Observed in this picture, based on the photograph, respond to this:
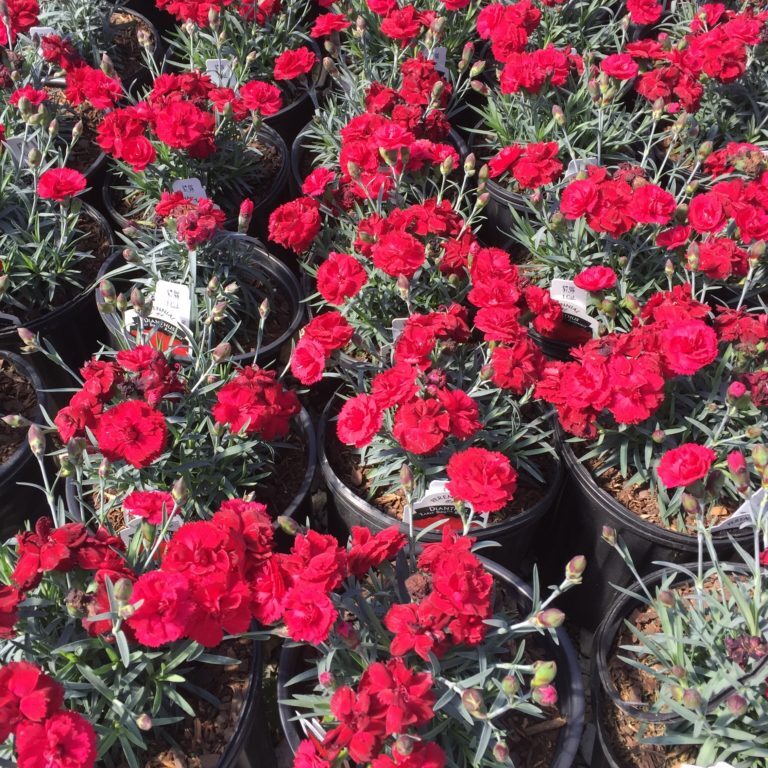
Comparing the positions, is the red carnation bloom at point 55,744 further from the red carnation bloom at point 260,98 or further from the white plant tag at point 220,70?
the white plant tag at point 220,70

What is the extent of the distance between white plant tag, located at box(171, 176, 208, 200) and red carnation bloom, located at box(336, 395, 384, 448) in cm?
105

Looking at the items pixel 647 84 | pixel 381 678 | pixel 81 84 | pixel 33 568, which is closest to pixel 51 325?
pixel 81 84

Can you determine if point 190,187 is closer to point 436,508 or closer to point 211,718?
point 436,508

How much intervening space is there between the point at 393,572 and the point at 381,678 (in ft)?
1.04

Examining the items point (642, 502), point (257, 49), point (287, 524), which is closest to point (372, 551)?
point (287, 524)

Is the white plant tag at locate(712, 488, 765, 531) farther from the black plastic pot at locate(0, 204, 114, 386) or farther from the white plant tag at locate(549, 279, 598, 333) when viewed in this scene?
the black plastic pot at locate(0, 204, 114, 386)

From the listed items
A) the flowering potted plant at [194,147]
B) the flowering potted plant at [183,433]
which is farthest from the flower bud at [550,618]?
the flowering potted plant at [194,147]

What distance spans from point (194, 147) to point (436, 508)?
53.8 inches

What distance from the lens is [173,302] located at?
2000 mm

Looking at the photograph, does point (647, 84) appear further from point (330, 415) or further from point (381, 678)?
point (381, 678)

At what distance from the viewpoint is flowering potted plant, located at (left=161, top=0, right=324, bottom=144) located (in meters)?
2.89

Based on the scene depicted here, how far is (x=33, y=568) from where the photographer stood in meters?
1.27

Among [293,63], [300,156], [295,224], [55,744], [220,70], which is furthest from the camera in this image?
[300,156]

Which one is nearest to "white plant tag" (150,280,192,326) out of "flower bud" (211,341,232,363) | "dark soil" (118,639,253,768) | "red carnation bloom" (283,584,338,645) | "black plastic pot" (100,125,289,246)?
"flower bud" (211,341,232,363)
